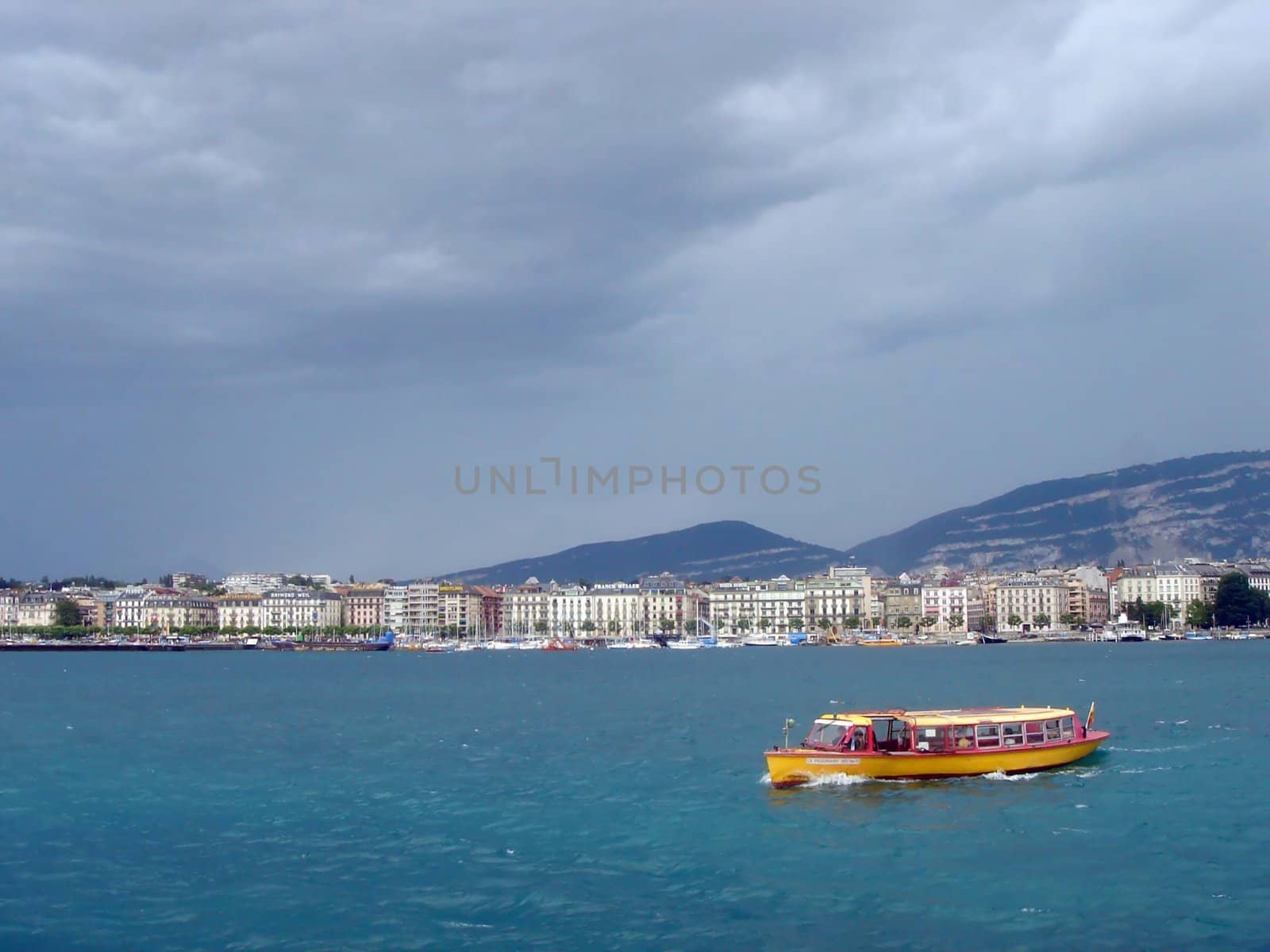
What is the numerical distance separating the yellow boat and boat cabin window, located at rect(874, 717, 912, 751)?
21 mm

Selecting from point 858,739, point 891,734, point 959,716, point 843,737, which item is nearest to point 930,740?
point 891,734

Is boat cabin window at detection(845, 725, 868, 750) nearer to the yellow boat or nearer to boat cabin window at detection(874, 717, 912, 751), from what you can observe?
the yellow boat

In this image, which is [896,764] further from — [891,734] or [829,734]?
[829,734]

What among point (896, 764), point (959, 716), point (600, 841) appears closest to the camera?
point (600, 841)

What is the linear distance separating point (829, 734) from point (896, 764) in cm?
191

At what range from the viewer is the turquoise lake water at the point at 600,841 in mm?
20312

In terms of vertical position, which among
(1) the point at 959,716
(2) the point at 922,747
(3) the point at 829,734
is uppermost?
(1) the point at 959,716

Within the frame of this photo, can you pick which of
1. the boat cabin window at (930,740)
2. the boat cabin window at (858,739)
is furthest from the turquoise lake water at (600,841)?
the boat cabin window at (858,739)

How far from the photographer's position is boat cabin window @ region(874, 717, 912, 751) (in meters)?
34.3

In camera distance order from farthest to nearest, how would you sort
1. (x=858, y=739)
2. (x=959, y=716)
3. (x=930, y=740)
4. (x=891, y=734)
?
1. (x=959, y=716)
2. (x=891, y=734)
3. (x=930, y=740)
4. (x=858, y=739)

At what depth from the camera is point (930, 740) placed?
3441 centimetres

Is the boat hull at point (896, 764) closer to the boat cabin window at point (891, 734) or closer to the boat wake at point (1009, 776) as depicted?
the boat wake at point (1009, 776)

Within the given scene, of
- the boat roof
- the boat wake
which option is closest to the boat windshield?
the boat roof

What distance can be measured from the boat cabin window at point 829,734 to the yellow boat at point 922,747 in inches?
0.8
